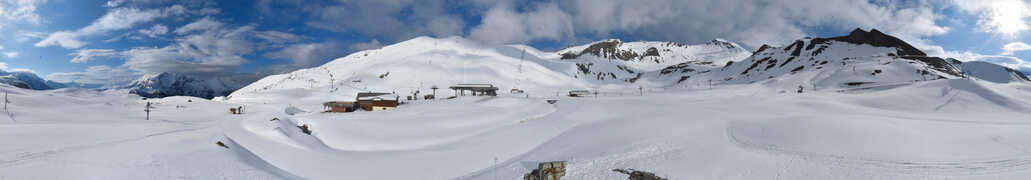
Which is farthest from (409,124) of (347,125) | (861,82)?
(861,82)

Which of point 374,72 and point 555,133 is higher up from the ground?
point 374,72

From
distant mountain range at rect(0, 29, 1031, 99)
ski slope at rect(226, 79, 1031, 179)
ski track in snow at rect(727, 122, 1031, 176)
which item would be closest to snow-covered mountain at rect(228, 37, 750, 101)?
distant mountain range at rect(0, 29, 1031, 99)

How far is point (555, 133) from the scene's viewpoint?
23375mm

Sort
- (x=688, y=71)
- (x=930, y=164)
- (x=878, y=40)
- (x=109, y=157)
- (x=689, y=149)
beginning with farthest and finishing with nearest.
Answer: (x=688, y=71) → (x=878, y=40) → (x=689, y=149) → (x=109, y=157) → (x=930, y=164)

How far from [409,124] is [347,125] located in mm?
4923

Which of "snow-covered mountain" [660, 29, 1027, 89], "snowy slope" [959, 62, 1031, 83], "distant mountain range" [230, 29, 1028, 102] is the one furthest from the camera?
"distant mountain range" [230, 29, 1028, 102]

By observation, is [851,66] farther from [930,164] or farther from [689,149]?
[689,149]

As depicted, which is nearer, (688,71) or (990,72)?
(990,72)

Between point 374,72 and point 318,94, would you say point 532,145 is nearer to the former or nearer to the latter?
point 318,94

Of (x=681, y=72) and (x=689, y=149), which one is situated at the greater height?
(x=681, y=72)

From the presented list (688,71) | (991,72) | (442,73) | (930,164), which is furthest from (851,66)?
Result: (442,73)

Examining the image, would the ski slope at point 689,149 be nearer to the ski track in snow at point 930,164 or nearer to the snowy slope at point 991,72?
the ski track in snow at point 930,164

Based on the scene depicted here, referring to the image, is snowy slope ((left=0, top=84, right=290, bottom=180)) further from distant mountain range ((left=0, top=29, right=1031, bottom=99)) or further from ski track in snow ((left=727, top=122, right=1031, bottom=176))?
distant mountain range ((left=0, top=29, right=1031, bottom=99))

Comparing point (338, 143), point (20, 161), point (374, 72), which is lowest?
point (338, 143)
